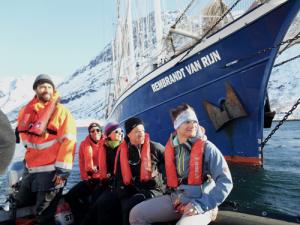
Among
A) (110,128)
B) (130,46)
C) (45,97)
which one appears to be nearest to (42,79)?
(45,97)

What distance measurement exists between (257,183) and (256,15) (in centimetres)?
374

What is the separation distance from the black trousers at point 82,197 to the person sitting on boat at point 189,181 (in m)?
1.47

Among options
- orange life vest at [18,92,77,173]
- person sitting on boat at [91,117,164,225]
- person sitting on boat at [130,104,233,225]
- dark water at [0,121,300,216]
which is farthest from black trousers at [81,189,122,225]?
dark water at [0,121,300,216]

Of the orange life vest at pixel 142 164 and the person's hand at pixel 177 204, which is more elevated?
the orange life vest at pixel 142 164

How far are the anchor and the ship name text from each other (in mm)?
708

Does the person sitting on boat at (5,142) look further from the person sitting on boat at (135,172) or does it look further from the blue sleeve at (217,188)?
the person sitting on boat at (135,172)

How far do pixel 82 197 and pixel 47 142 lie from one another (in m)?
1.38

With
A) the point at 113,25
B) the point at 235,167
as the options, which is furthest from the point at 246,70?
the point at 113,25

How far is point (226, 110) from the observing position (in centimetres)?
958

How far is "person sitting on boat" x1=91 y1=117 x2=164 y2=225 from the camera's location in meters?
3.67

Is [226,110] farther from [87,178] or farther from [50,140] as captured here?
[50,140]

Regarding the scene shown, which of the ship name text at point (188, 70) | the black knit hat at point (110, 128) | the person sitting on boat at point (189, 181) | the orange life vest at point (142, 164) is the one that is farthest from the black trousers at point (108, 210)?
the ship name text at point (188, 70)

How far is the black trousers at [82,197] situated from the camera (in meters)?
4.61

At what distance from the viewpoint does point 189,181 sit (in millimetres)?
3145
